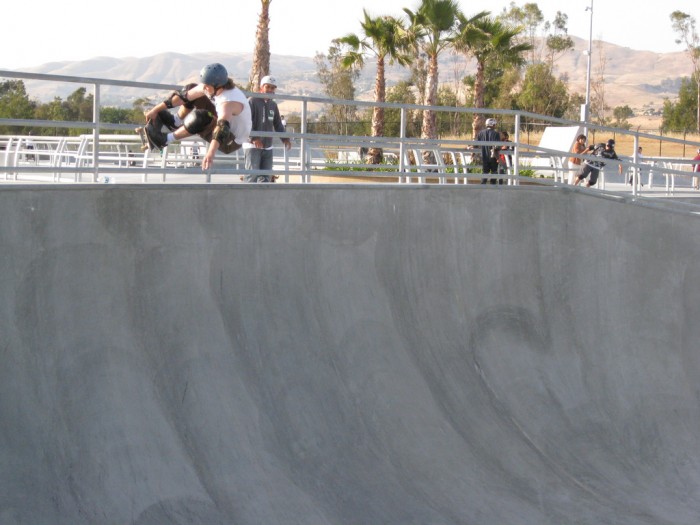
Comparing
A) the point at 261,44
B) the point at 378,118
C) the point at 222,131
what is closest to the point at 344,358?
the point at 222,131

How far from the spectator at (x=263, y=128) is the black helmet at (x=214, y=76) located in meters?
1.94

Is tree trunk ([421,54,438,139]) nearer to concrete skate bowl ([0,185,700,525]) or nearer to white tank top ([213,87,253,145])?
concrete skate bowl ([0,185,700,525])

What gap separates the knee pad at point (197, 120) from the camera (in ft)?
24.3

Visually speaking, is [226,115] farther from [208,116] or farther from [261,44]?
[261,44]

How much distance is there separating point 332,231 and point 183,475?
3044mm

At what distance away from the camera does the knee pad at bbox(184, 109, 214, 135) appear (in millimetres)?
7422

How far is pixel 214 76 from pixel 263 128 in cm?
263

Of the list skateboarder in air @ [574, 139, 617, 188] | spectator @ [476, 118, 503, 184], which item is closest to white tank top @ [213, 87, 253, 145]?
spectator @ [476, 118, 503, 184]

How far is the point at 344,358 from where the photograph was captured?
27.2 feet

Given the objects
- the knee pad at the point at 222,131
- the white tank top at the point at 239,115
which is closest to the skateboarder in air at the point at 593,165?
the white tank top at the point at 239,115

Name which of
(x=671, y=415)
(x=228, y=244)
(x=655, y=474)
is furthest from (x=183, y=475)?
(x=671, y=415)

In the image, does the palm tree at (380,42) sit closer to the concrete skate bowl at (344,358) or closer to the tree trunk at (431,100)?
the tree trunk at (431,100)

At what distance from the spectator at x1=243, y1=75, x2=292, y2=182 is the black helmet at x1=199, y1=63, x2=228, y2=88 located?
1942 mm

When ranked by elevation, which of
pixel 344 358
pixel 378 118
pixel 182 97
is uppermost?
pixel 378 118
